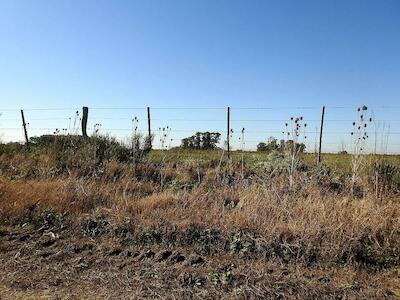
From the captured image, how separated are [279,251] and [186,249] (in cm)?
Result: 109

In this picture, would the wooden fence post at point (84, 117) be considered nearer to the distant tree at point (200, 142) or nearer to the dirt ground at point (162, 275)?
the distant tree at point (200, 142)

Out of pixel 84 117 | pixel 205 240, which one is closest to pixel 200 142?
pixel 84 117

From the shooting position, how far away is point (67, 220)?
19.8ft

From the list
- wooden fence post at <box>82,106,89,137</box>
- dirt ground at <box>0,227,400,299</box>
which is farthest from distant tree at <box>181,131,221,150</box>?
dirt ground at <box>0,227,400,299</box>

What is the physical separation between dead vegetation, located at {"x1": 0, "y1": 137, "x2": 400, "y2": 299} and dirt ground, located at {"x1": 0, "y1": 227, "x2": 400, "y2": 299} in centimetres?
1

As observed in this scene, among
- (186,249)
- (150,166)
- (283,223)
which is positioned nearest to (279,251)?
(283,223)

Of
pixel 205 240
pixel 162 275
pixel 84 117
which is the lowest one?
pixel 162 275

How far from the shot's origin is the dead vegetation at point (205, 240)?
405 cm

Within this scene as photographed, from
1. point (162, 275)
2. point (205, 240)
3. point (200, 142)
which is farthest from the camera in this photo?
point (200, 142)

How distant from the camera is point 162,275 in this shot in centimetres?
426

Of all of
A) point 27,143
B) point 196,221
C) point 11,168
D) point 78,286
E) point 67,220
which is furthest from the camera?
point 27,143

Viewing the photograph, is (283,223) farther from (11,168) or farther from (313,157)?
(11,168)

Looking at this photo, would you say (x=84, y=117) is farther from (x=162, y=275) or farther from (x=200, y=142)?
(x=162, y=275)

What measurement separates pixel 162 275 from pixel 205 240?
0.95 metres
